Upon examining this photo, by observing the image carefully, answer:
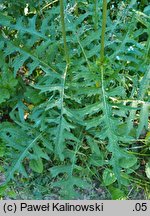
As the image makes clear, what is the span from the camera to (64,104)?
2434mm

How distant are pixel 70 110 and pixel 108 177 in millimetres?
466

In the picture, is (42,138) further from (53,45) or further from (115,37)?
(115,37)

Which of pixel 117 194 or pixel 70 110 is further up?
pixel 70 110

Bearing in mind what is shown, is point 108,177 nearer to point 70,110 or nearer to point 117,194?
point 117,194

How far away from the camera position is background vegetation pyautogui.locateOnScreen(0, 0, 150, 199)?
2424 mm

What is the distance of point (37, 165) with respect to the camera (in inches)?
101

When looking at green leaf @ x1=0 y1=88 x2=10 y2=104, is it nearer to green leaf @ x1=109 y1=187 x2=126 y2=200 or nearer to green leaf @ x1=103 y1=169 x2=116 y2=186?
green leaf @ x1=103 y1=169 x2=116 y2=186

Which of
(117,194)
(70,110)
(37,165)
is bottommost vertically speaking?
(117,194)

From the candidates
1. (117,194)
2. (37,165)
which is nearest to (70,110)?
(37,165)

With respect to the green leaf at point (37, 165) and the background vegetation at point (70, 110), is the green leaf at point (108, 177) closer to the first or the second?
the background vegetation at point (70, 110)

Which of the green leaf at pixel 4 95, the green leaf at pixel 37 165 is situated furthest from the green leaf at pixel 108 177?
the green leaf at pixel 4 95

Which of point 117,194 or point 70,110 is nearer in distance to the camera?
point 70,110

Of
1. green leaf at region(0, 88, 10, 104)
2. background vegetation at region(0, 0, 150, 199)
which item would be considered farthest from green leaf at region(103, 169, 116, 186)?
green leaf at region(0, 88, 10, 104)

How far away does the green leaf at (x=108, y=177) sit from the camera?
254 cm
